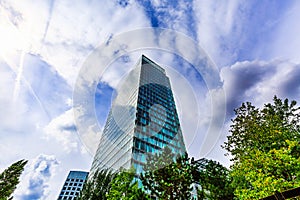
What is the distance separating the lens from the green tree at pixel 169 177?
34.6 ft

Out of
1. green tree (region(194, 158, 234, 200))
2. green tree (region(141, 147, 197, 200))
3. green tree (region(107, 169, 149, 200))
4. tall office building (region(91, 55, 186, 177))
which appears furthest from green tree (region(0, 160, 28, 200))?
green tree (region(194, 158, 234, 200))

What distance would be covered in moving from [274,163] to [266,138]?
8.44 feet

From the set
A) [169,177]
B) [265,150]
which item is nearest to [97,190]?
[169,177]

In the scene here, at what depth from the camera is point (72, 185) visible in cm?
12212

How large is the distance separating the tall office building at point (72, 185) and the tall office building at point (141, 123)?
75.7m

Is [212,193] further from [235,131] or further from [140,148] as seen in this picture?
[140,148]

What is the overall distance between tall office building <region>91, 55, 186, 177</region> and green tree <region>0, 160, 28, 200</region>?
17262mm

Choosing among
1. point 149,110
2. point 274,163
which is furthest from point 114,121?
point 274,163

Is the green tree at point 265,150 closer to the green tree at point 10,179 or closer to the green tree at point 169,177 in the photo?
the green tree at point 169,177

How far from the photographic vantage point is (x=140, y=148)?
3881 cm

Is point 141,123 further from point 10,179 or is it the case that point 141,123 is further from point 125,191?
point 125,191

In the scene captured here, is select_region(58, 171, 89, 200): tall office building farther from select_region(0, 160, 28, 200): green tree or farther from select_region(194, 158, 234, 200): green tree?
select_region(194, 158, 234, 200): green tree

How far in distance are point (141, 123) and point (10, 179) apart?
28.3 metres

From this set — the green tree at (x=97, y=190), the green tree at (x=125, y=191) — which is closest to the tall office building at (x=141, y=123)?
the green tree at (x=97, y=190)
